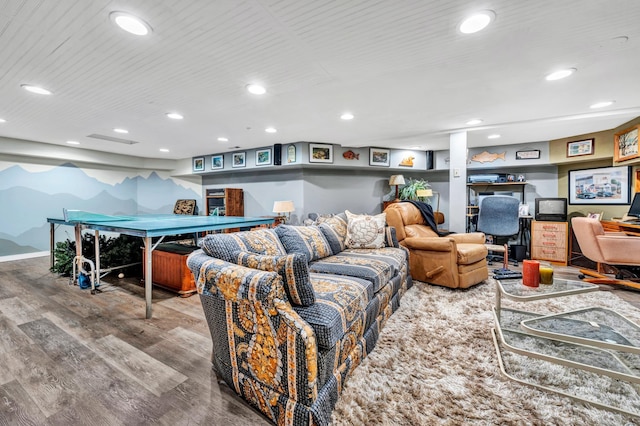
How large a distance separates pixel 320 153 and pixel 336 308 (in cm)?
426

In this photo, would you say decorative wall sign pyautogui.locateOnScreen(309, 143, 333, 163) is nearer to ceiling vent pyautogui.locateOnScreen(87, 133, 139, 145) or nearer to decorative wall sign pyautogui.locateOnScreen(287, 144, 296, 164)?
decorative wall sign pyautogui.locateOnScreen(287, 144, 296, 164)

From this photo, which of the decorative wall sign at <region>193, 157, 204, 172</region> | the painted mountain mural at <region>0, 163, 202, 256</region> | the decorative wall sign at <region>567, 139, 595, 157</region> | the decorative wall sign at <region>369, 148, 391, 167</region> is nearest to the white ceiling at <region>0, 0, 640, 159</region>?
the decorative wall sign at <region>567, 139, 595, 157</region>

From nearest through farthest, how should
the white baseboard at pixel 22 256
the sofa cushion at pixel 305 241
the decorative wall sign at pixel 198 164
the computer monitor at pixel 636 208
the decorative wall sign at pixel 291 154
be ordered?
the sofa cushion at pixel 305 241 → the computer monitor at pixel 636 208 → the white baseboard at pixel 22 256 → the decorative wall sign at pixel 291 154 → the decorative wall sign at pixel 198 164

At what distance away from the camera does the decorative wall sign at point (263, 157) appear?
221 inches

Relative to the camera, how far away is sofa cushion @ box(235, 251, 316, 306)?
1282 mm

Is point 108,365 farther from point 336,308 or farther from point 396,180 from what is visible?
point 396,180

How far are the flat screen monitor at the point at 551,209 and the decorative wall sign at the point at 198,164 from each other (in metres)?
7.57

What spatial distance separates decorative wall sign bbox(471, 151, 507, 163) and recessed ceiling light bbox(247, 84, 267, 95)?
4825mm

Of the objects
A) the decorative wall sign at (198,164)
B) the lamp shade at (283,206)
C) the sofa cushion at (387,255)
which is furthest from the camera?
the decorative wall sign at (198,164)

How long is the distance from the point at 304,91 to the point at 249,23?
3.78 ft

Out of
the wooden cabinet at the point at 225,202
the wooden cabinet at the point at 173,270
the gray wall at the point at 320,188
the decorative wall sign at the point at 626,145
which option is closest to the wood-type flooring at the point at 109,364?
the wooden cabinet at the point at 173,270

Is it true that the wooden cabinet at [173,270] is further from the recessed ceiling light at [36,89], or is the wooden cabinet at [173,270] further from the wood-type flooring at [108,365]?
the recessed ceiling light at [36,89]

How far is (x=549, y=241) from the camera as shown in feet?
15.6

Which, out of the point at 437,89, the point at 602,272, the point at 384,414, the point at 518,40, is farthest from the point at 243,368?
the point at 602,272
